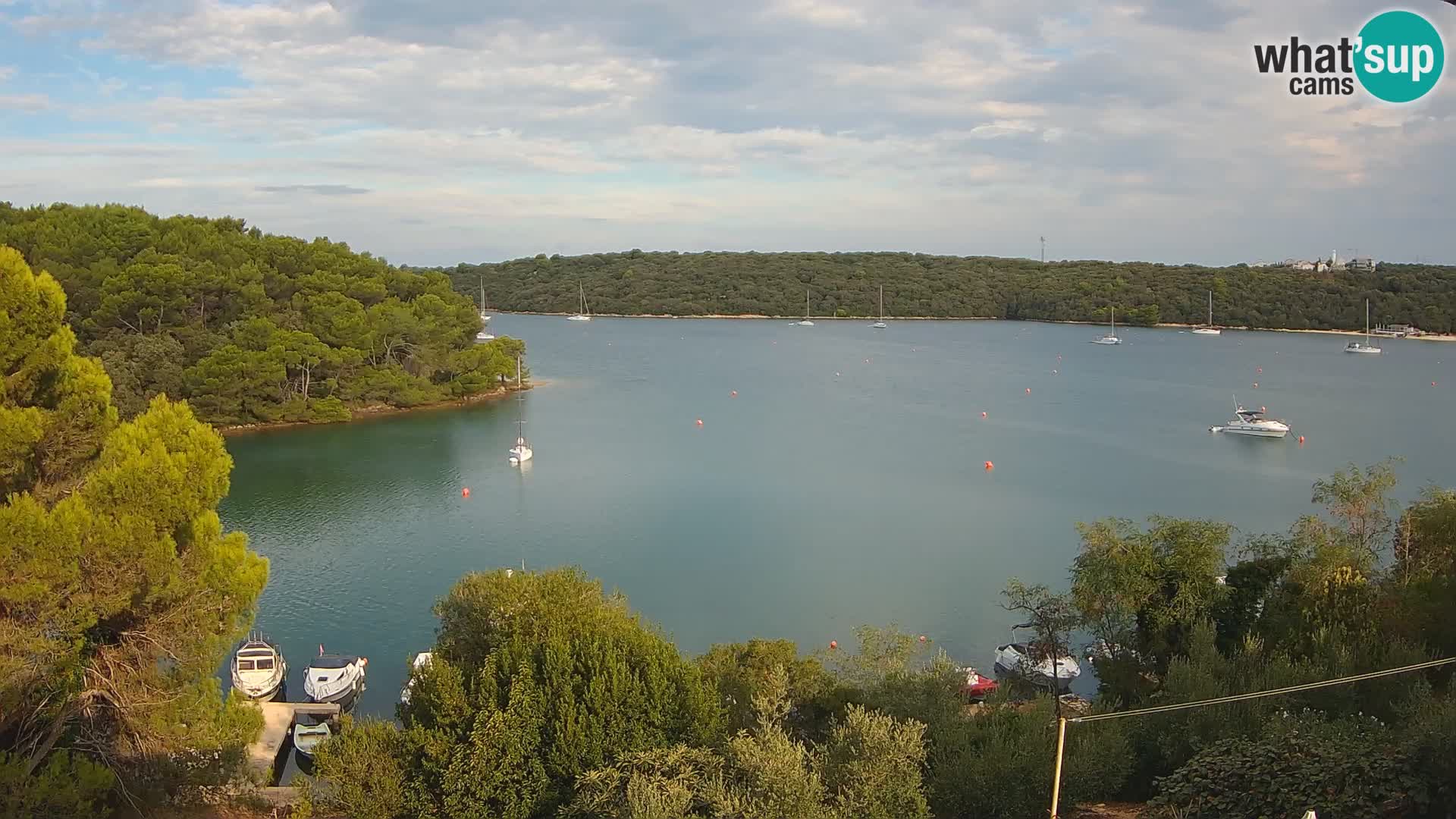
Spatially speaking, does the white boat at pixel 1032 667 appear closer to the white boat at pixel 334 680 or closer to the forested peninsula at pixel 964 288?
the white boat at pixel 334 680

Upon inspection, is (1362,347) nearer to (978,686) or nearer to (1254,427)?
(1254,427)

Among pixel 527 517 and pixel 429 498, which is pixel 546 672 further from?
pixel 429 498

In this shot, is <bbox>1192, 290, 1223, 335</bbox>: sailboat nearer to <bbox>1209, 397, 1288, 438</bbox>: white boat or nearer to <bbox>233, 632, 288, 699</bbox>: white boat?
<bbox>1209, 397, 1288, 438</bbox>: white boat

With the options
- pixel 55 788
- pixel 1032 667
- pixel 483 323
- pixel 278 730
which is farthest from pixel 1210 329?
pixel 55 788

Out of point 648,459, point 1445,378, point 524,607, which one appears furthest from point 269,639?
point 1445,378

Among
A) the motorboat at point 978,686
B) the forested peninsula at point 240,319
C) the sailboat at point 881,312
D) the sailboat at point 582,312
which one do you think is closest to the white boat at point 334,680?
the motorboat at point 978,686

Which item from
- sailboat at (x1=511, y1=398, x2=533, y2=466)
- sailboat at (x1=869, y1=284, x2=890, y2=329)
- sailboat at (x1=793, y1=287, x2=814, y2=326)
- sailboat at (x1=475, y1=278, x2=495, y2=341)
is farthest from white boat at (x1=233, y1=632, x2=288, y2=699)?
sailboat at (x1=793, y1=287, x2=814, y2=326)
